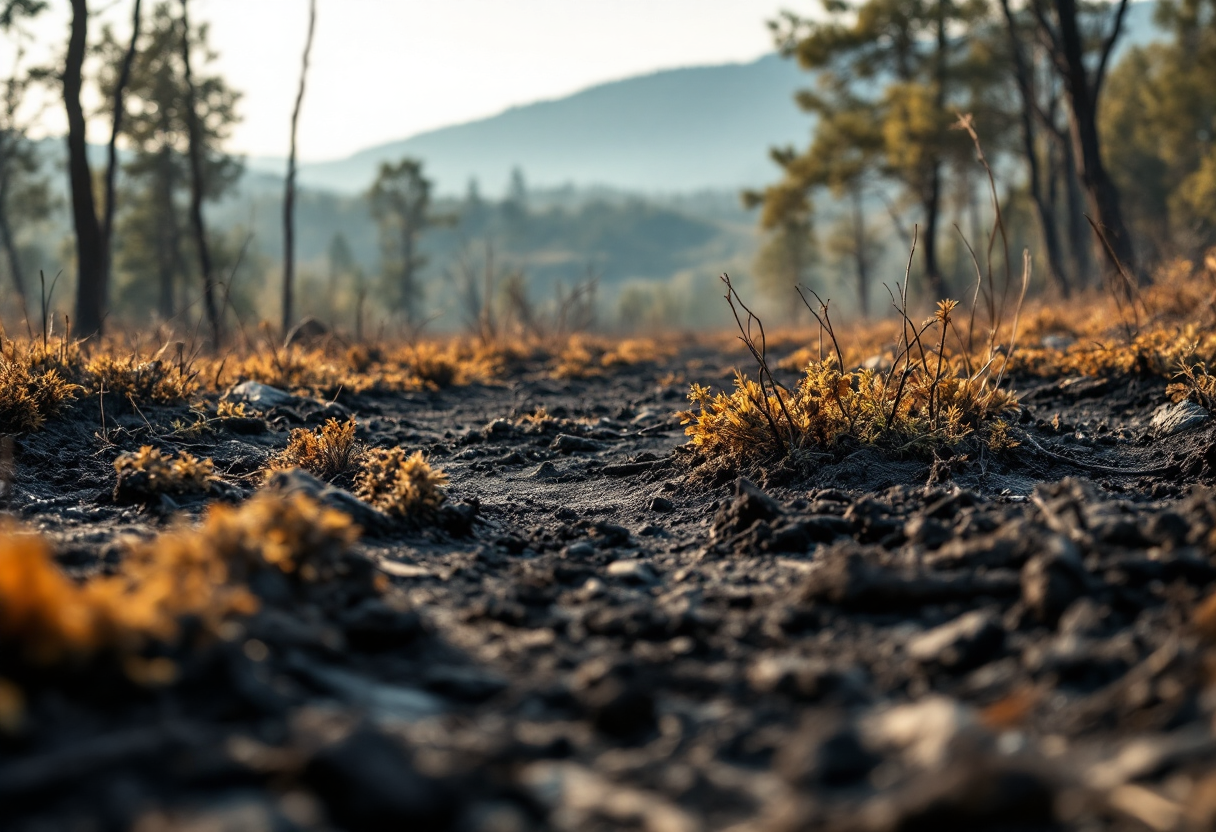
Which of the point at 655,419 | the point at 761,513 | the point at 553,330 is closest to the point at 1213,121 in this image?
the point at 553,330

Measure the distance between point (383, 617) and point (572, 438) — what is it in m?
4.01

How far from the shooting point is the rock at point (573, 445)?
6.08 meters

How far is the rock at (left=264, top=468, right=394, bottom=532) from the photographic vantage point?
10.6 feet

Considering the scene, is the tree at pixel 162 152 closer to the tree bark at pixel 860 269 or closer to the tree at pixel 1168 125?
the tree bark at pixel 860 269

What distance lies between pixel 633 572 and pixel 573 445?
3.21 metres

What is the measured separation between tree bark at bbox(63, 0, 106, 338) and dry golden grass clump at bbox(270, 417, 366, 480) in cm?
696

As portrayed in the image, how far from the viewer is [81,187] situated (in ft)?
34.6

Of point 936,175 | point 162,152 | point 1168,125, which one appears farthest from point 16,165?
point 1168,125

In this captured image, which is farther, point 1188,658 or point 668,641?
point 668,641

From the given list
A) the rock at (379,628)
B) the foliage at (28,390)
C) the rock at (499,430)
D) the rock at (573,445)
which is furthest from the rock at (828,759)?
the rock at (499,430)

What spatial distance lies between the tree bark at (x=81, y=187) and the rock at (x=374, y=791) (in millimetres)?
10275

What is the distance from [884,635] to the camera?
7.25 feet

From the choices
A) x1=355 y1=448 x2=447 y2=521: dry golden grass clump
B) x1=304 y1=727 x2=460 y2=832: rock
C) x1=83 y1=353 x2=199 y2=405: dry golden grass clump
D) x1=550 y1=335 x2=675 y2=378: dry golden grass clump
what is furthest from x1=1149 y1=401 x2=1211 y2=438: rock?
x1=550 y1=335 x2=675 y2=378: dry golden grass clump

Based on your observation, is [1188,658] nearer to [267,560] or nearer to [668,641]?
[668,641]
